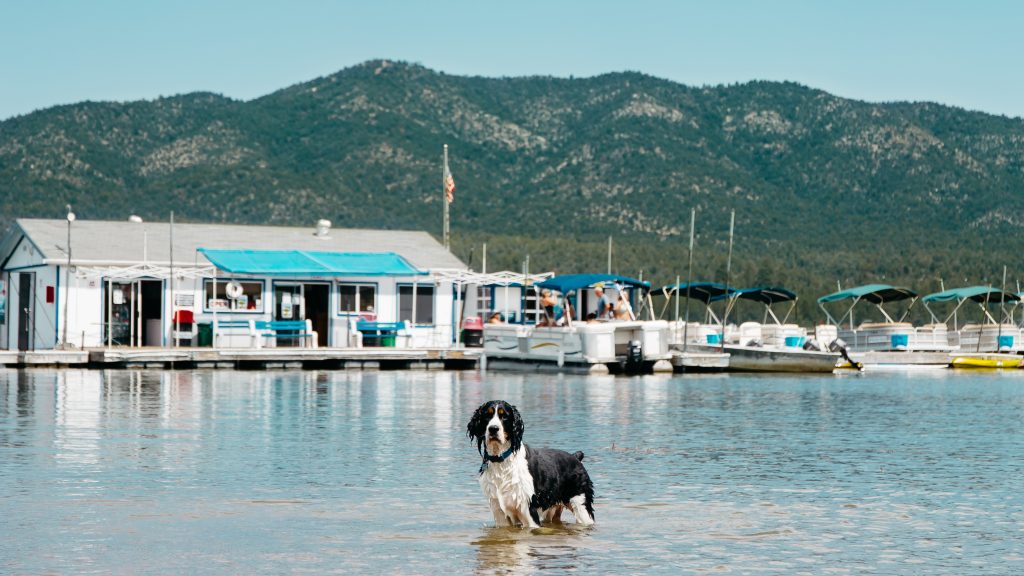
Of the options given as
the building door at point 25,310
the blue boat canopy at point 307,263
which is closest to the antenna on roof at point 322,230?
the blue boat canopy at point 307,263

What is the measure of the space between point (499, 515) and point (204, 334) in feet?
118

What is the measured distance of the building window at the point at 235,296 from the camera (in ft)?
158

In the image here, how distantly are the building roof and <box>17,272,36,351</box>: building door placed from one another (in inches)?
58.5

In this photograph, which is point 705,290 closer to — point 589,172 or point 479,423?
point 479,423

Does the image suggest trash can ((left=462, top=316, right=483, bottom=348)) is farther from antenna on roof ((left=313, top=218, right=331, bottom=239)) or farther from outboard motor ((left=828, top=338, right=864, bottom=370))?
outboard motor ((left=828, top=338, right=864, bottom=370))

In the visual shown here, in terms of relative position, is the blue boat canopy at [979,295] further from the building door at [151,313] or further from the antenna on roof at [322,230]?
the building door at [151,313]

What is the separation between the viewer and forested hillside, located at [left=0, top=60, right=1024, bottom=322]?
117375mm

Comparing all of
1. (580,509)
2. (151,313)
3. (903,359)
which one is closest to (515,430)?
(580,509)

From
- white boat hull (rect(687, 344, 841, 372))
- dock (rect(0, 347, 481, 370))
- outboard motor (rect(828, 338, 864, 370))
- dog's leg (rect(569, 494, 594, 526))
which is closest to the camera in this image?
dog's leg (rect(569, 494, 594, 526))

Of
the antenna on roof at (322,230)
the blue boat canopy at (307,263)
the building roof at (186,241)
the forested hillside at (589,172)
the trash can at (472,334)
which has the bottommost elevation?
the trash can at (472,334)

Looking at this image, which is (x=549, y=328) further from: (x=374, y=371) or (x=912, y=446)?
(x=912, y=446)

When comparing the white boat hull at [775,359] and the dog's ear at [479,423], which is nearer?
the dog's ear at [479,423]

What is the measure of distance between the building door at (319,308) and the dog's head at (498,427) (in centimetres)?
3808

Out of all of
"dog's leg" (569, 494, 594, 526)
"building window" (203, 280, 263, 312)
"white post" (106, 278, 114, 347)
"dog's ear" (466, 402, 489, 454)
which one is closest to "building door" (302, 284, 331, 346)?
"building window" (203, 280, 263, 312)
